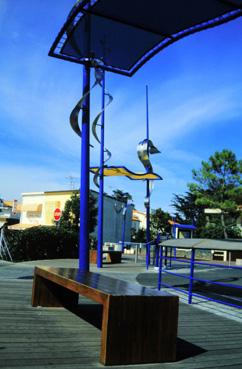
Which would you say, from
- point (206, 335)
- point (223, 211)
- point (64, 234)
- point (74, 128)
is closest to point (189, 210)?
point (223, 211)

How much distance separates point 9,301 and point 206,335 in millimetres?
3467

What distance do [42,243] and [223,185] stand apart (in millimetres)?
22657

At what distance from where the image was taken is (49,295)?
7.33 meters

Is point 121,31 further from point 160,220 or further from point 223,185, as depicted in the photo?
point 160,220

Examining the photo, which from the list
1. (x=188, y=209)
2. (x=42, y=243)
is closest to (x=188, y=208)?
(x=188, y=209)

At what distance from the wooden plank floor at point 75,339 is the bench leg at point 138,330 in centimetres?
12

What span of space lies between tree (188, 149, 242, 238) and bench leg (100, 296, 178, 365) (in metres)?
35.0

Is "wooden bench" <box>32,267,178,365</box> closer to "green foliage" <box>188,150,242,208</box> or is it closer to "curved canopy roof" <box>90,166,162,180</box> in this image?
"curved canopy roof" <box>90,166,162,180</box>

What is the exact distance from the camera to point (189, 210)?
55375 millimetres

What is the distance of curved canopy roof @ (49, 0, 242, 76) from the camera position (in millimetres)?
8469

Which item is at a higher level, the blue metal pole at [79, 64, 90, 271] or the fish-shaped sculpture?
the fish-shaped sculpture

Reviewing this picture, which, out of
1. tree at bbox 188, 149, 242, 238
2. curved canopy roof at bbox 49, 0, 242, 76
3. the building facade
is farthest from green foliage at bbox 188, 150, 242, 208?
curved canopy roof at bbox 49, 0, 242, 76

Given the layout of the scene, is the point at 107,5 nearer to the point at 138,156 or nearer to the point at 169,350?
the point at 169,350

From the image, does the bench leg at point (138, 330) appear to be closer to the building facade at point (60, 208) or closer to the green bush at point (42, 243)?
the green bush at point (42, 243)
